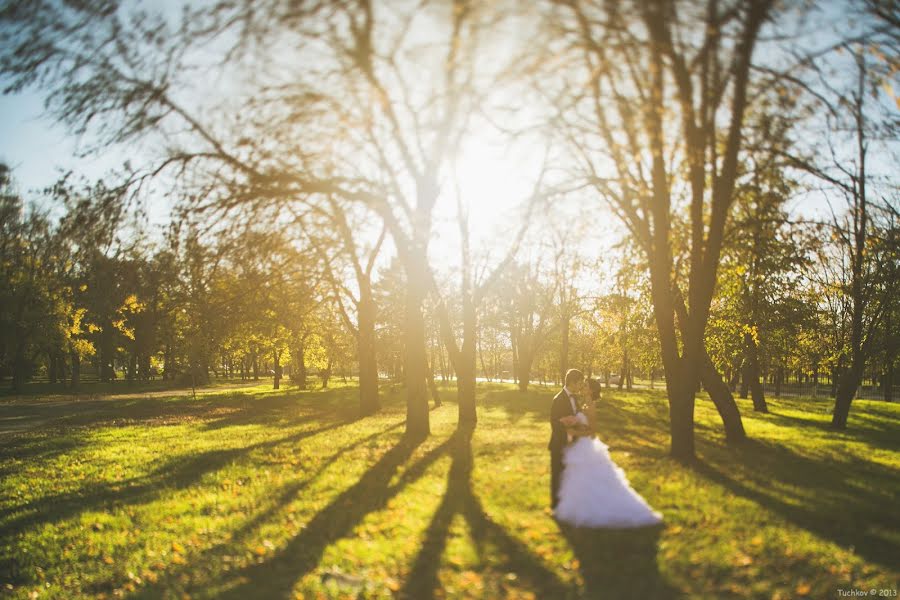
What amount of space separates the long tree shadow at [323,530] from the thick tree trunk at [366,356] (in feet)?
38.9

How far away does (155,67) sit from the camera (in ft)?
26.3

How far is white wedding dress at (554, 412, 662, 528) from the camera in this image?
6.34 meters

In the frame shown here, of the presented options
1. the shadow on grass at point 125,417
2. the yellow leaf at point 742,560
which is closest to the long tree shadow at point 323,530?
the yellow leaf at point 742,560

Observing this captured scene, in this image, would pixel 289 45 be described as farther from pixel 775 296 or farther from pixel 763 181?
pixel 775 296

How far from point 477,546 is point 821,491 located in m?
6.22

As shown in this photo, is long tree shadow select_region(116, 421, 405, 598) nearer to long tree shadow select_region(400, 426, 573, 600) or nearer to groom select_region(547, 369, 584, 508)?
long tree shadow select_region(400, 426, 573, 600)

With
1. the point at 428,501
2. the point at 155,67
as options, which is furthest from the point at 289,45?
the point at 428,501

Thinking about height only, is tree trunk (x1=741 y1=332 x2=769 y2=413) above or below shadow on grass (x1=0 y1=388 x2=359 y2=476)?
above

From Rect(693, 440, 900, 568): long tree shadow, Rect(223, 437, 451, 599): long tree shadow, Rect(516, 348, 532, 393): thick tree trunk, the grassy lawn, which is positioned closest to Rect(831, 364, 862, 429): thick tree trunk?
the grassy lawn

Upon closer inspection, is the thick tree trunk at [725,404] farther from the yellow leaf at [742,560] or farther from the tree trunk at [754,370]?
the tree trunk at [754,370]

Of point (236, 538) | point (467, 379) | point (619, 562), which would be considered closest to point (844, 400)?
point (467, 379)

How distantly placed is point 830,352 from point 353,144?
32047mm

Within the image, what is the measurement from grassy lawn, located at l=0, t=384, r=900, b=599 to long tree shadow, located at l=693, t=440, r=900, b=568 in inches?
1.6

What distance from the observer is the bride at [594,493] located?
6.34 metres
